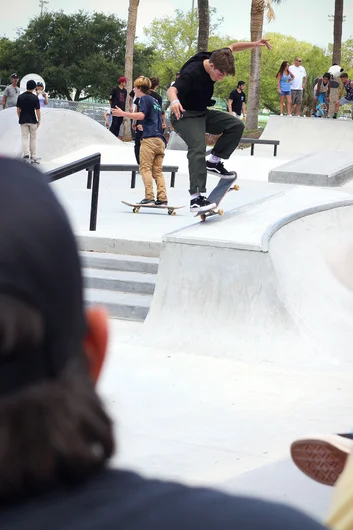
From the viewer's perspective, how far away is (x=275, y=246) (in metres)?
7.64

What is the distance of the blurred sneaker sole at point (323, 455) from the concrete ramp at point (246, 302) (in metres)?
3.39

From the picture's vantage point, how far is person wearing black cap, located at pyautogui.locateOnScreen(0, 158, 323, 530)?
83cm

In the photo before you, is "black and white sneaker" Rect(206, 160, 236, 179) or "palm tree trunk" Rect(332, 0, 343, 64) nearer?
"black and white sneaker" Rect(206, 160, 236, 179)

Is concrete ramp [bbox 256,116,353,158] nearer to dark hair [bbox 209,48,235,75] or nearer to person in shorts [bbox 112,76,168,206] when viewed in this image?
person in shorts [bbox 112,76,168,206]

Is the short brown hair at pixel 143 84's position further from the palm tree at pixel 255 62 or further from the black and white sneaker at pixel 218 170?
the palm tree at pixel 255 62

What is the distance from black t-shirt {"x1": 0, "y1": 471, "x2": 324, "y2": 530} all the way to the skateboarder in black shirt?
741cm

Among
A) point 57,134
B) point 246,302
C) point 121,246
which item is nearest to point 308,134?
point 57,134

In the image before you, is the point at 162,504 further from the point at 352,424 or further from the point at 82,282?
the point at 352,424

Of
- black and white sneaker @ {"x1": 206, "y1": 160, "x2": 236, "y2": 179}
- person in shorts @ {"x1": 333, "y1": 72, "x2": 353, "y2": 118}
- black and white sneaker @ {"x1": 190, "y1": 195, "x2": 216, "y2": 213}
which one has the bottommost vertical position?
black and white sneaker @ {"x1": 190, "y1": 195, "x2": 216, "y2": 213}

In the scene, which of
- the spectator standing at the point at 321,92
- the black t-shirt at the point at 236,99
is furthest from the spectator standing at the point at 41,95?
the spectator standing at the point at 321,92

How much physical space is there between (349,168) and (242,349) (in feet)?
27.4

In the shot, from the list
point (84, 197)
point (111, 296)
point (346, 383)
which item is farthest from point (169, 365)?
point (84, 197)

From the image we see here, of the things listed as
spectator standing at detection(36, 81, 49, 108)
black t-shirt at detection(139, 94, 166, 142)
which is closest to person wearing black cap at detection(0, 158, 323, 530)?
black t-shirt at detection(139, 94, 166, 142)

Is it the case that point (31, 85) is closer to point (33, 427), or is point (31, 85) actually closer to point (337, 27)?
point (33, 427)
